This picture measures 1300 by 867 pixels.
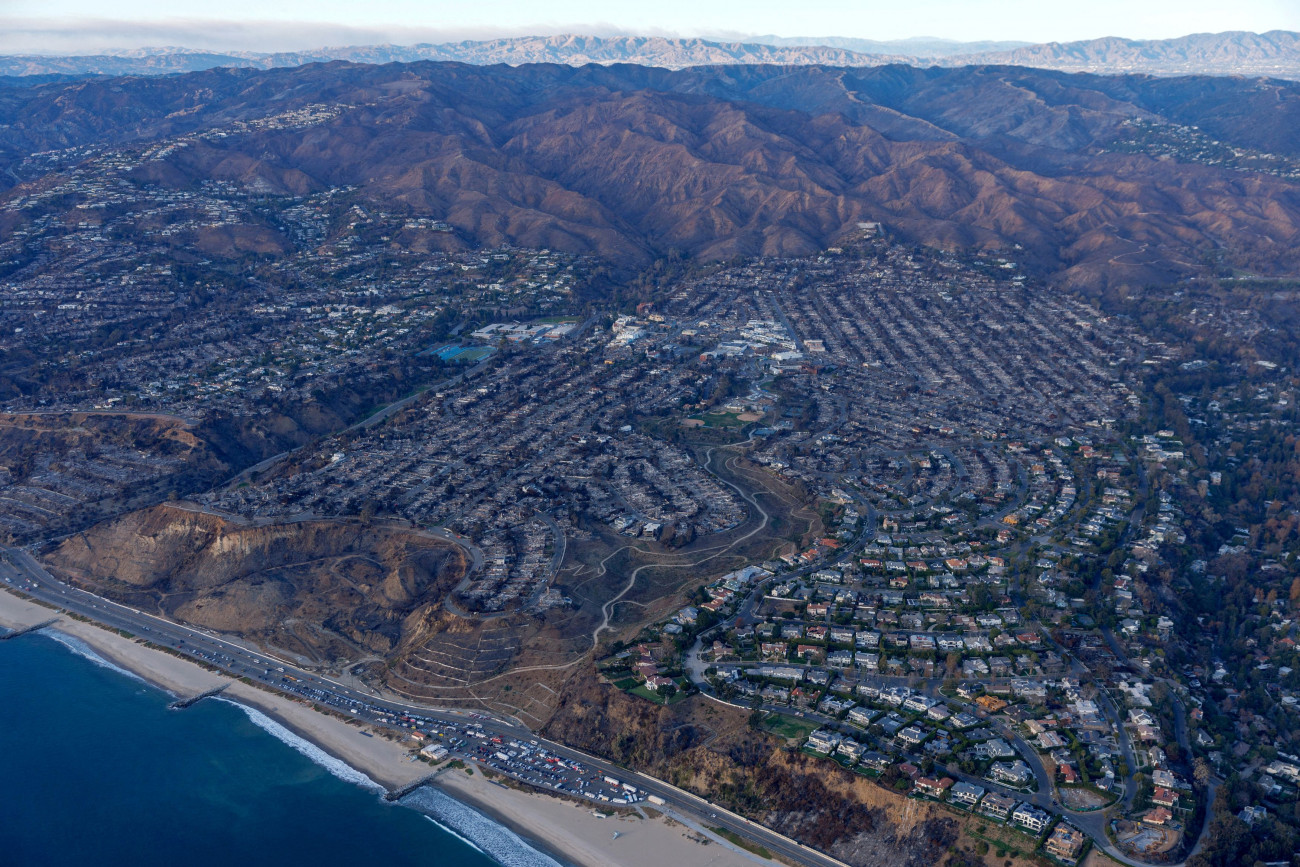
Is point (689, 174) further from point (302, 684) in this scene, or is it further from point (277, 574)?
point (302, 684)

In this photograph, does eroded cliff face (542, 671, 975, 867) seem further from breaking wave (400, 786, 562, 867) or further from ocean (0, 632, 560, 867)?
ocean (0, 632, 560, 867)

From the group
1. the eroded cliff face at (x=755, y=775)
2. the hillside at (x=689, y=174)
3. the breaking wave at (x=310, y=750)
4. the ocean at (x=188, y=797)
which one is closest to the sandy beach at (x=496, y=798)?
the breaking wave at (x=310, y=750)

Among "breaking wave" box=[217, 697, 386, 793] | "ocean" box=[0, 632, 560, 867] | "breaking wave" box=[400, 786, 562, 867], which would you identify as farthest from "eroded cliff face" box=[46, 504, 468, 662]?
"breaking wave" box=[400, 786, 562, 867]

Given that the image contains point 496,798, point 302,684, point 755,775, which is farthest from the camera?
point 302,684

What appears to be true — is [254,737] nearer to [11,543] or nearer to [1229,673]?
[11,543]

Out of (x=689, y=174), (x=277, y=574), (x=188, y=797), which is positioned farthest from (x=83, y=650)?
(x=689, y=174)

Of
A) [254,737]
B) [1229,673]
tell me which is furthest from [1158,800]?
[254,737]
